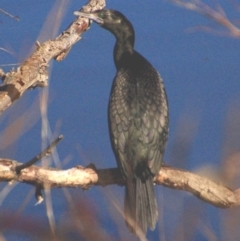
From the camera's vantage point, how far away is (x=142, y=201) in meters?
2.86

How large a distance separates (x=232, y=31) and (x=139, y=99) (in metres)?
1.41

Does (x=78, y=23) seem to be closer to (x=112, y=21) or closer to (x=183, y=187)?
(x=112, y=21)

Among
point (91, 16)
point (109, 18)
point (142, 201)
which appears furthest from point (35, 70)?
point (142, 201)

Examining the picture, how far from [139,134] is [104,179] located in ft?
1.16

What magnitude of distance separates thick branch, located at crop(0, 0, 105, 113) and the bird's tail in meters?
0.53


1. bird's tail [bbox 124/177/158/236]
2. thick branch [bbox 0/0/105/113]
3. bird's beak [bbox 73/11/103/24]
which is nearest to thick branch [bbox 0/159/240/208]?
bird's tail [bbox 124/177/158/236]

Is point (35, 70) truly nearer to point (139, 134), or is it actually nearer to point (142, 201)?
point (139, 134)

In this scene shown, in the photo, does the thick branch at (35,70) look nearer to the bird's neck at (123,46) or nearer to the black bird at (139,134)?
the black bird at (139,134)

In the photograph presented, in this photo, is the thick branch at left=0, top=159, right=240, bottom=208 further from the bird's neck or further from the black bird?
the bird's neck

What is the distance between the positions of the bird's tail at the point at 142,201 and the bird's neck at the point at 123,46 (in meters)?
0.73

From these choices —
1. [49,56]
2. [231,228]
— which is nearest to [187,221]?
[231,228]

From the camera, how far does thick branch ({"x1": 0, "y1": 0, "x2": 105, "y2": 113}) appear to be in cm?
274

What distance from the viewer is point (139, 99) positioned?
2.98 m

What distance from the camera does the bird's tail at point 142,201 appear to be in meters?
2.81
